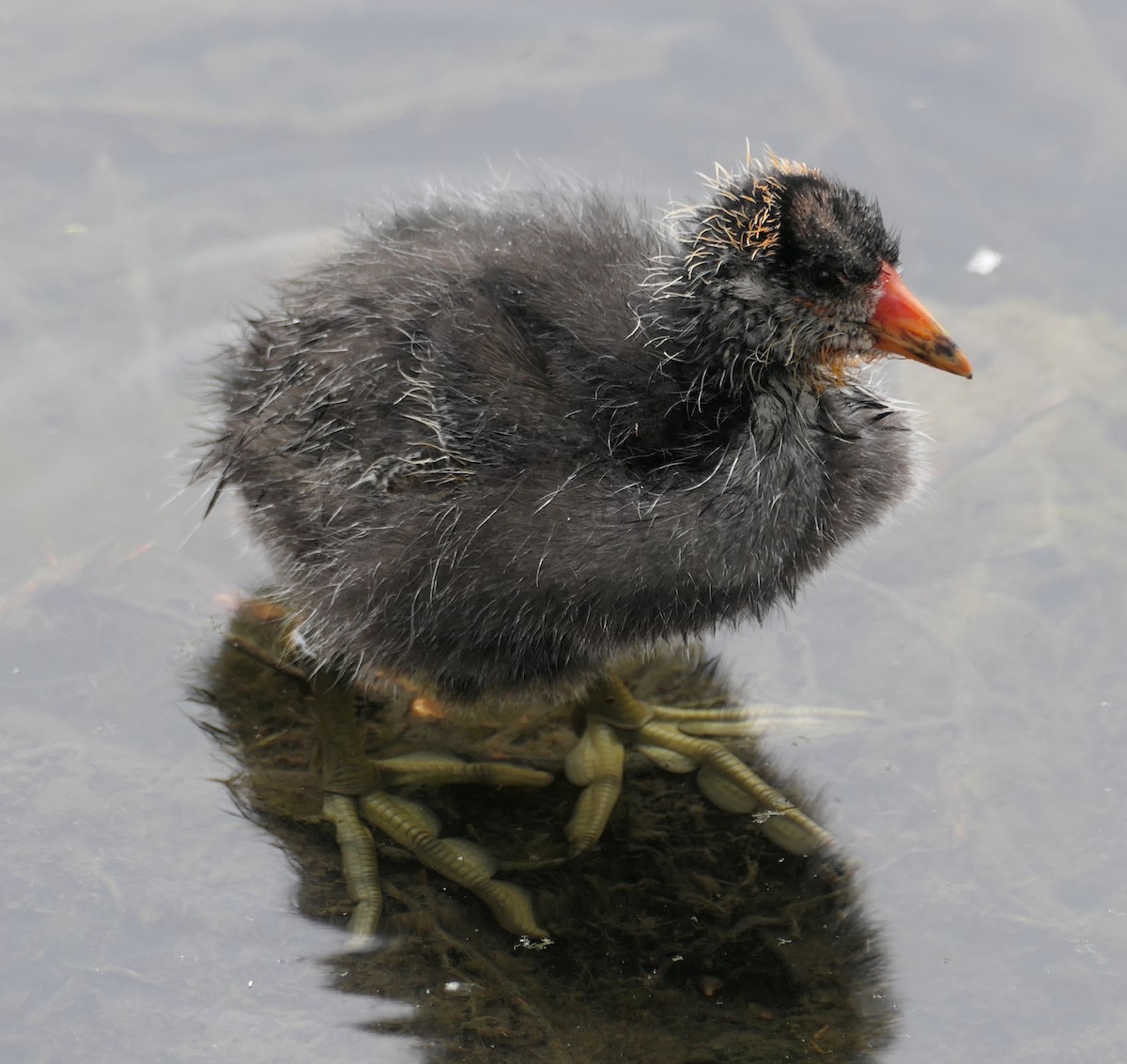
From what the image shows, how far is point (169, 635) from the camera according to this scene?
12.6 ft

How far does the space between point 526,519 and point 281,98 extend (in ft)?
8.63

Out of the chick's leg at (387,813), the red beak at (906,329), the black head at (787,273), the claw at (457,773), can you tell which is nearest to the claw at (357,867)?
the chick's leg at (387,813)

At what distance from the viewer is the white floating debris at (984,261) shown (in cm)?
452

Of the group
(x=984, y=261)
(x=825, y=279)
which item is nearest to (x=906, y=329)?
(x=825, y=279)

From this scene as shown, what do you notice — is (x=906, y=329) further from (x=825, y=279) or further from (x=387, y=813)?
(x=387, y=813)

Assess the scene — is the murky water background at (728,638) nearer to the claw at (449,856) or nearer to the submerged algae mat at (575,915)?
the submerged algae mat at (575,915)

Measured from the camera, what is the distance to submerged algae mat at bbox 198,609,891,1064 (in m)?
2.97

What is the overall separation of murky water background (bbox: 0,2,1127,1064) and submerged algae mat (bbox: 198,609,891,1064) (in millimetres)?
83

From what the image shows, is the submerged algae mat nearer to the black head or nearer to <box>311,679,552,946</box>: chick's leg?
<box>311,679,552,946</box>: chick's leg

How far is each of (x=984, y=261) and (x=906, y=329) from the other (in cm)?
168

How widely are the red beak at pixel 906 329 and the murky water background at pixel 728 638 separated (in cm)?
97

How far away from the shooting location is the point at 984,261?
454cm

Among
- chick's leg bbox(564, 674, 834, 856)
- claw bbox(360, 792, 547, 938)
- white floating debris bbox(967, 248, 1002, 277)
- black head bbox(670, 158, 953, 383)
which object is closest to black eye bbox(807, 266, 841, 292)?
black head bbox(670, 158, 953, 383)

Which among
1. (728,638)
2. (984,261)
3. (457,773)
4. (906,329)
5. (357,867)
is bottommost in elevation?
(357,867)
